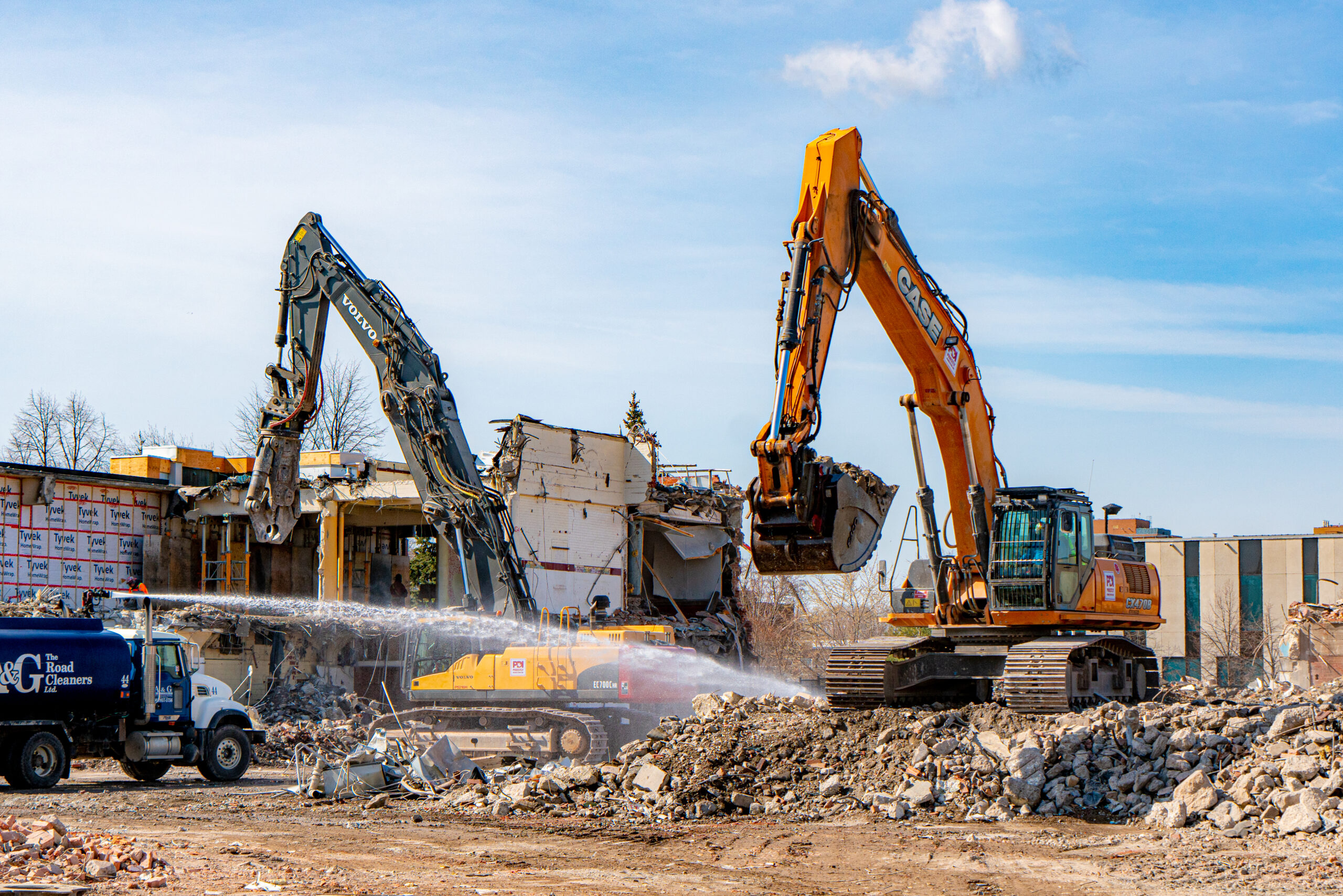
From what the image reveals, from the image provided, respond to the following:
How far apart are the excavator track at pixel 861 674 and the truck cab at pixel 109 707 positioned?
10086 mm

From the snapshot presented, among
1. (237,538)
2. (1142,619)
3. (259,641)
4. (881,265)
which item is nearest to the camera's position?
(881,265)

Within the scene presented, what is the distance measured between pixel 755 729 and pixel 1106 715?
14.1ft

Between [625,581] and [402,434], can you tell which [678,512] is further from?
[402,434]

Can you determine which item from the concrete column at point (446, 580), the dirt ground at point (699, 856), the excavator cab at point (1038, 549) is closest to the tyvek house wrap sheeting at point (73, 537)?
the concrete column at point (446, 580)

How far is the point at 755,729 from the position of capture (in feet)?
59.0

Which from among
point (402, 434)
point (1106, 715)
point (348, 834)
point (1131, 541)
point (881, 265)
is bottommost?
point (348, 834)

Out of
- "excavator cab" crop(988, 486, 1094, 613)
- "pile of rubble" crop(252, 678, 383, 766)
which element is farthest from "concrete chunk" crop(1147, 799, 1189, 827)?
"pile of rubble" crop(252, 678, 383, 766)

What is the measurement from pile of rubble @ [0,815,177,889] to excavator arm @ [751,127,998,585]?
6.67 metres

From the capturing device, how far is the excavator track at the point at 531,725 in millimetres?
20453

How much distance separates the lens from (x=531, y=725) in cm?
2123

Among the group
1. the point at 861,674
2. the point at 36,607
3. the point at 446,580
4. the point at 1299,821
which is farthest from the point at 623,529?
the point at 1299,821

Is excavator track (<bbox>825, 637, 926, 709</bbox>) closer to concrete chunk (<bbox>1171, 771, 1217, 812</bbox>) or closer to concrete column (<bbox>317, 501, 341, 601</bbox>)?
concrete chunk (<bbox>1171, 771, 1217, 812</bbox>)

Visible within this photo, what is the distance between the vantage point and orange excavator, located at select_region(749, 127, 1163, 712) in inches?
634

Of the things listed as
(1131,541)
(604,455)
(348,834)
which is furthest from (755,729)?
(604,455)
